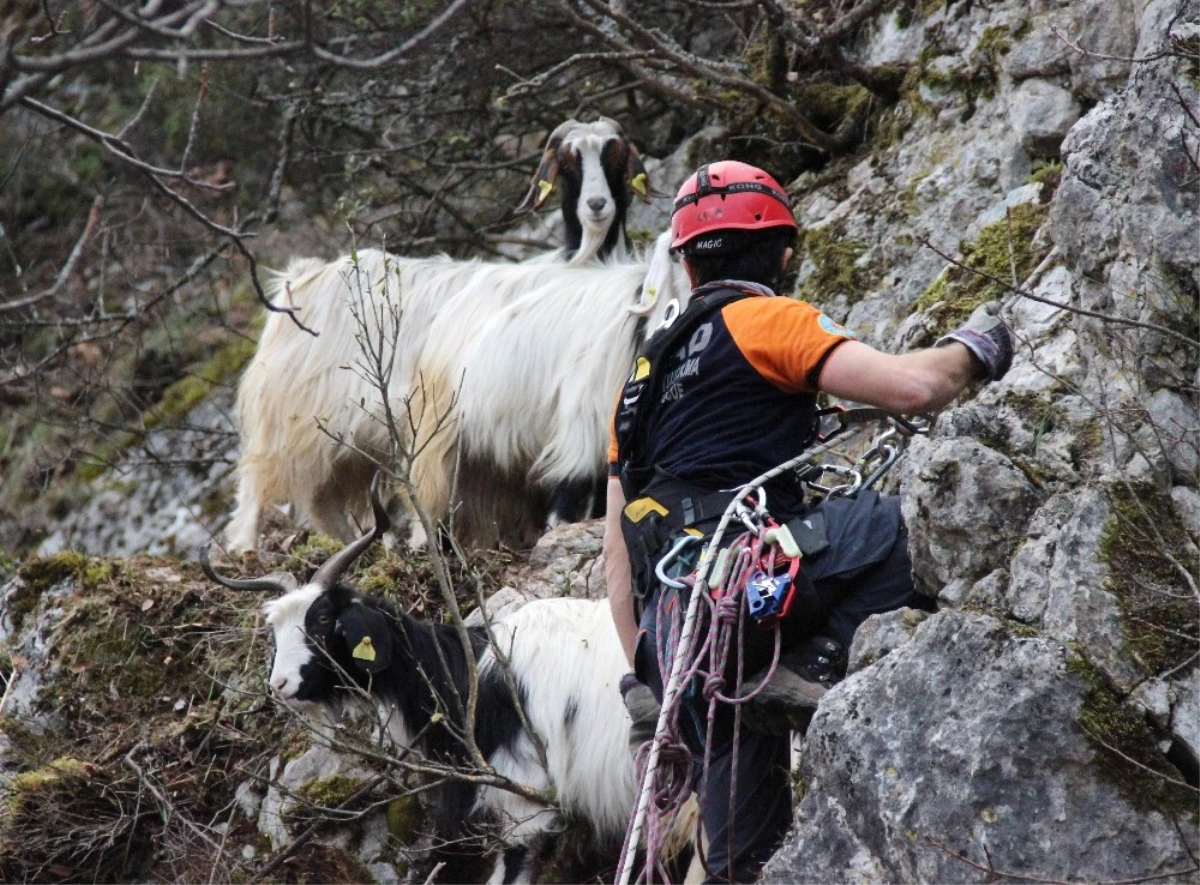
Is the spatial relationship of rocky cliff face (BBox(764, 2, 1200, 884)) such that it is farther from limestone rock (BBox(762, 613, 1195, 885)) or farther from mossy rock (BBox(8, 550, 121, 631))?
mossy rock (BBox(8, 550, 121, 631))

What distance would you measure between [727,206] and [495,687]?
216 centimetres

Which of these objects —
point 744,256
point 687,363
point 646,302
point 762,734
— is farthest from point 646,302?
point 762,734

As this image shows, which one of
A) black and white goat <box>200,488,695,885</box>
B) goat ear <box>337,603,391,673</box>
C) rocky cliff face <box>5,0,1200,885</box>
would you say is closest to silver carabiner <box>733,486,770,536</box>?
rocky cliff face <box>5,0,1200,885</box>

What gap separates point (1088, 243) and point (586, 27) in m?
3.84

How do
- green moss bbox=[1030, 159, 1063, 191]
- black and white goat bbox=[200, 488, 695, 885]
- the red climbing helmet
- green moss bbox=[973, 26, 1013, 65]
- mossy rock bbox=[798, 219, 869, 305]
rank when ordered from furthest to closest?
mossy rock bbox=[798, 219, 869, 305] < green moss bbox=[973, 26, 1013, 65] < green moss bbox=[1030, 159, 1063, 191] < black and white goat bbox=[200, 488, 695, 885] < the red climbing helmet

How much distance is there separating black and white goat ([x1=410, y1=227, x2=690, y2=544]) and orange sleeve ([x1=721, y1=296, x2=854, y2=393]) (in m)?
3.16

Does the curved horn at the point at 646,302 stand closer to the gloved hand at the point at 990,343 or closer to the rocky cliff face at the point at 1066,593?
the rocky cliff face at the point at 1066,593

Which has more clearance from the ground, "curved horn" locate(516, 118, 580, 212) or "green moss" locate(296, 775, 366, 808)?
"curved horn" locate(516, 118, 580, 212)

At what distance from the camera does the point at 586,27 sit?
7418 millimetres

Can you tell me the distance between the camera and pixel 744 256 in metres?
4.16

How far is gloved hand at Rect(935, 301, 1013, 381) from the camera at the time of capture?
371cm

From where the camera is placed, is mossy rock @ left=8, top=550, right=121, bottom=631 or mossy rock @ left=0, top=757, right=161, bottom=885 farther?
mossy rock @ left=8, top=550, right=121, bottom=631

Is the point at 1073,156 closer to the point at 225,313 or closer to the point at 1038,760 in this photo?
the point at 1038,760

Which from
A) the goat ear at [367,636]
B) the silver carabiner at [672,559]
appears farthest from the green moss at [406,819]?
the silver carabiner at [672,559]
